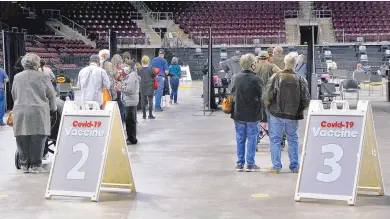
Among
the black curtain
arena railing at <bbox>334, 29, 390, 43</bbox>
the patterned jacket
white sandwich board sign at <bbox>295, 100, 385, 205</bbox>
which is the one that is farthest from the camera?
arena railing at <bbox>334, 29, 390, 43</bbox>

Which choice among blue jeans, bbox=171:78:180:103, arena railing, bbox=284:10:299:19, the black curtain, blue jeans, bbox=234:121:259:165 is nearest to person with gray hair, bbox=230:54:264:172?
blue jeans, bbox=234:121:259:165

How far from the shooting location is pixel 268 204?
23.8 feet

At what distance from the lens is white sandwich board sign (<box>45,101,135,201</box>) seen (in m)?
7.42

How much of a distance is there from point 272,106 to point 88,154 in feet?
7.75

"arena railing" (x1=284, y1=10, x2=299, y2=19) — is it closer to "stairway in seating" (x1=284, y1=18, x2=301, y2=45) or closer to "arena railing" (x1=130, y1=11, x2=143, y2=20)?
"stairway in seating" (x1=284, y1=18, x2=301, y2=45)

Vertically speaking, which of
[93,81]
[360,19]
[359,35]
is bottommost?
[93,81]

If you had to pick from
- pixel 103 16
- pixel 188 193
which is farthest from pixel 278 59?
pixel 103 16

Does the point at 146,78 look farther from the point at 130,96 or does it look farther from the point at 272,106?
the point at 272,106

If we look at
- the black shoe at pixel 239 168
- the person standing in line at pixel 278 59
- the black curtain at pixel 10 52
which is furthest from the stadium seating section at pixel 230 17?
the black shoe at pixel 239 168

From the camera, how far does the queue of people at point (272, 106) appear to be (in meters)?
8.49

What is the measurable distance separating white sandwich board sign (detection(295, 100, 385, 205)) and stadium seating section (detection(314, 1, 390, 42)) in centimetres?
3167

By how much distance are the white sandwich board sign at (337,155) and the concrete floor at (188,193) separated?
0.52 ft

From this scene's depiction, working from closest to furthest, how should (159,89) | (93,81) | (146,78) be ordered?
(93,81), (146,78), (159,89)

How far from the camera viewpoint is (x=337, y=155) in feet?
23.9
